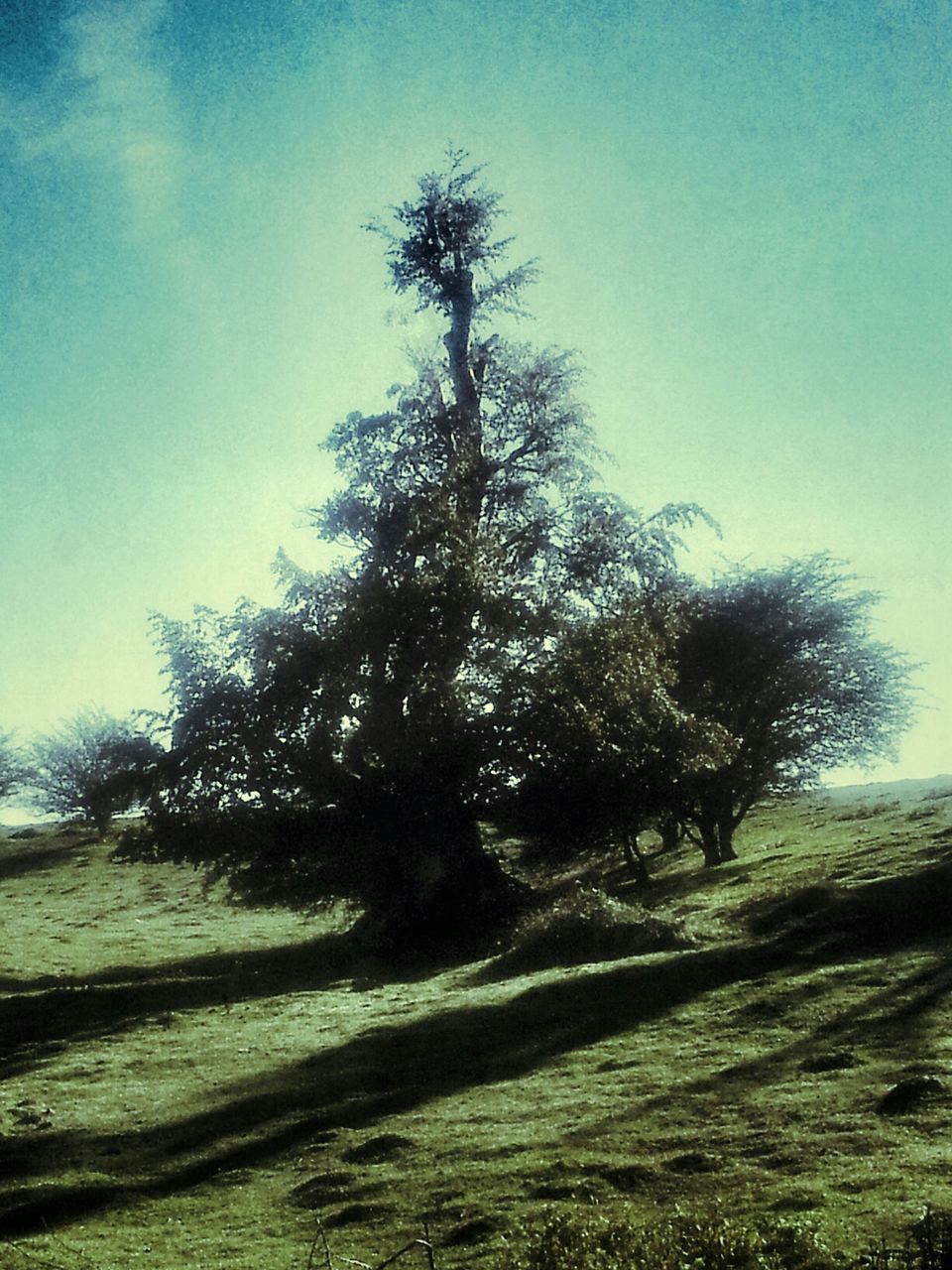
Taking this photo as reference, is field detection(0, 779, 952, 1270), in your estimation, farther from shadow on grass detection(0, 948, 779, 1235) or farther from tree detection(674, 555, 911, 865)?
tree detection(674, 555, 911, 865)

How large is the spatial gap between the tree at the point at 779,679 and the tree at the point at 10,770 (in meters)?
58.3

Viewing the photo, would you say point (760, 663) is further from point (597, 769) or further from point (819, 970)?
point (819, 970)

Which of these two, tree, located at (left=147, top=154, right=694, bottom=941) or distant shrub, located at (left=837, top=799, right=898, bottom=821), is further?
distant shrub, located at (left=837, top=799, right=898, bottom=821)

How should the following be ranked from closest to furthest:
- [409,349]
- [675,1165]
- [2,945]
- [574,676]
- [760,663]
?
1. [675,1165]
2. [574,676]
3. [2,945]
4. [409,349]
5. [760,663]

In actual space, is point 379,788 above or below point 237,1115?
above

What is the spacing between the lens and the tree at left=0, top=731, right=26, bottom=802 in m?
78.6

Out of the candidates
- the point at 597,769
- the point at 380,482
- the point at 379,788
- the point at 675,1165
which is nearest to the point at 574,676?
the point at 597,769

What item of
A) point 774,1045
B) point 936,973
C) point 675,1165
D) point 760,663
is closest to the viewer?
point 675,1165

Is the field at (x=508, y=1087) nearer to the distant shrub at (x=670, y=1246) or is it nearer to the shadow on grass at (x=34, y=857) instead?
the distant shrub at (x=670, y=1246)

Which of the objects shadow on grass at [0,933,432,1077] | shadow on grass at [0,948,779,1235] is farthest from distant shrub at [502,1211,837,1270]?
shadow on grass at [0,933,432,1077]

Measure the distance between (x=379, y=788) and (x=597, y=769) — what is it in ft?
22.4

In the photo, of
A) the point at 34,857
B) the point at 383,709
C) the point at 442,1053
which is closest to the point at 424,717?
the point at 383,709

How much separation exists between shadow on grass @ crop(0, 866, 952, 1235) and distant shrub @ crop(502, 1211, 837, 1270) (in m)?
4.51

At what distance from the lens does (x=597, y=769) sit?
28.9 metres
